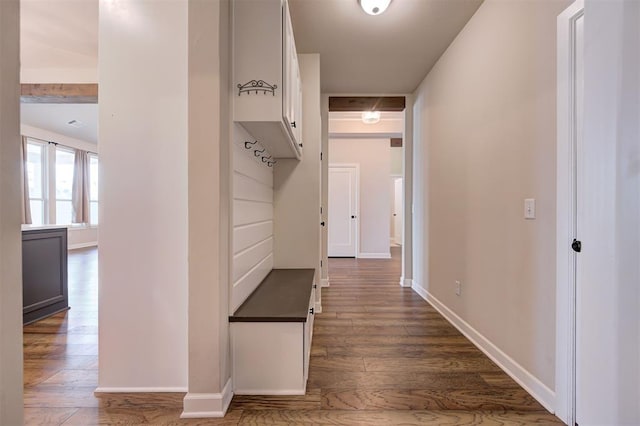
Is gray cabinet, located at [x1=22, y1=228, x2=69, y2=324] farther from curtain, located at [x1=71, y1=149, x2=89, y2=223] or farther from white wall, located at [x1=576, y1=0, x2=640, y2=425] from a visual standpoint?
curtain, located at [x1=71, y1=149, x2=89, y2=223]

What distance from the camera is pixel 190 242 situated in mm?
1521

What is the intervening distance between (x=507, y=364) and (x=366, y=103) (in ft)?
12.1

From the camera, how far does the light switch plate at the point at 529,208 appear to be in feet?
5.76

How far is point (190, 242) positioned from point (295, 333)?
29.3 inches

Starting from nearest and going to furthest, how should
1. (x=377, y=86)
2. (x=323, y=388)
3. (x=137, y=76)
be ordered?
(x=137, y=76) < (x=323, y=388) < (x=377, y=86)

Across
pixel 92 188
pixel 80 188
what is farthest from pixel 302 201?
pixel 92 188

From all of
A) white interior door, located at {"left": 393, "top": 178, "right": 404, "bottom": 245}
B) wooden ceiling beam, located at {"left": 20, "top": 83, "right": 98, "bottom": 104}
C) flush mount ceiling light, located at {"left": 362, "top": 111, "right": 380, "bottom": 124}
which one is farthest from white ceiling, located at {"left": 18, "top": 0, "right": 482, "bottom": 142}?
white interior door, located at {"left": 393, "top": 178, "right": 404, "bottom": 245}

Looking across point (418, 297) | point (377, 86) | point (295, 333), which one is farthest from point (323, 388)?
point (377, 86)

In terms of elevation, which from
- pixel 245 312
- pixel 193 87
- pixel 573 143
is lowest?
pixel 245 312

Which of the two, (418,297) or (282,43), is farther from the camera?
(418,297)

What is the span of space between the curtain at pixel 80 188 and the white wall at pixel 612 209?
997 cm

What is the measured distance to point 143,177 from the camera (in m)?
1.69

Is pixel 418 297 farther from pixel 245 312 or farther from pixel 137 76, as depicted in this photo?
pixel 137 76

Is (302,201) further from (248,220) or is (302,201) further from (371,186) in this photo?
(371,186)
